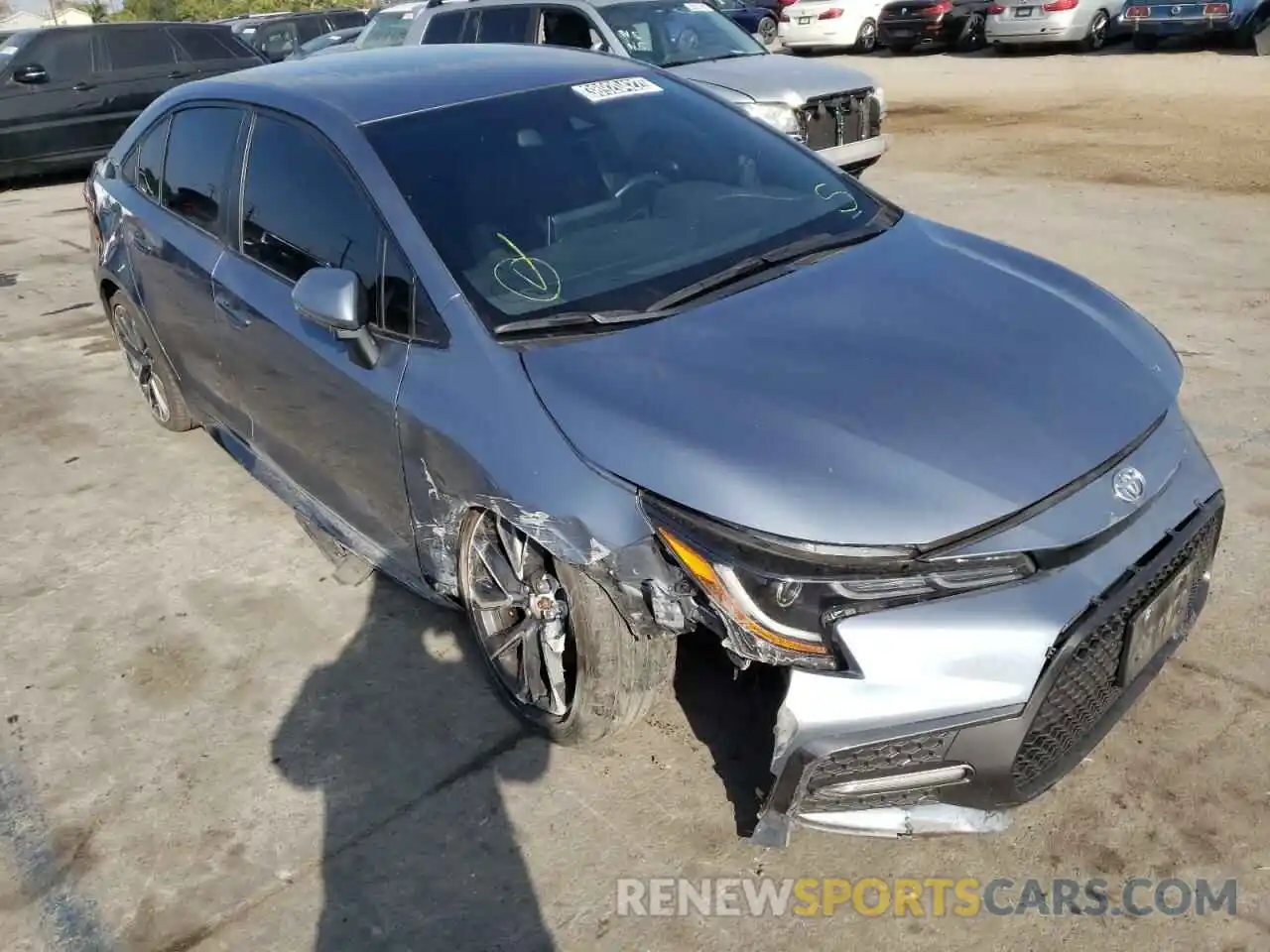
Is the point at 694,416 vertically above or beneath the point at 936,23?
above

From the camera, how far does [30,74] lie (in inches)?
476

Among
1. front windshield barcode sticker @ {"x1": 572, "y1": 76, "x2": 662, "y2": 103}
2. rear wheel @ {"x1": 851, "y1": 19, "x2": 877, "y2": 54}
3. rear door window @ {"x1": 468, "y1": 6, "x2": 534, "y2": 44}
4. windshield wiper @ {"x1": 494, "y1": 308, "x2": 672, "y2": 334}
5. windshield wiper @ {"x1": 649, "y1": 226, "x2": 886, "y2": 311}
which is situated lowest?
rear wheel @ {"x1": 851, "y1": 19, "x2": 877, "y2": 54}

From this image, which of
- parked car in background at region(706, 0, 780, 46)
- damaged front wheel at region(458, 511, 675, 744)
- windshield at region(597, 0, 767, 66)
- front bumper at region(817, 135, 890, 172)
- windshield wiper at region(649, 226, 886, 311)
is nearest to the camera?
damaged front wheel at region(458, 511, 675, 744)

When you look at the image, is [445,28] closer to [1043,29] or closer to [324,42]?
[324,42]

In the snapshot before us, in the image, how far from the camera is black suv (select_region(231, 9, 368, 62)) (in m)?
19.5

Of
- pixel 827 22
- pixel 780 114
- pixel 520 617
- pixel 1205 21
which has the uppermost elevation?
pixel 780 114

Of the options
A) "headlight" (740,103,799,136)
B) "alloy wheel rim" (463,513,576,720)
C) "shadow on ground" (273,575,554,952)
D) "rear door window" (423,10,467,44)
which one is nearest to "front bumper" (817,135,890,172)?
"headlight" (740,103,799,136)

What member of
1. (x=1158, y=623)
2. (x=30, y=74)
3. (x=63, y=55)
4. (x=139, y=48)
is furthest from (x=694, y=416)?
(x=139, y=48)

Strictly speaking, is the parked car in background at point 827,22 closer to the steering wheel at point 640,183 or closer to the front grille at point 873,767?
the steering wheel at point 640,183

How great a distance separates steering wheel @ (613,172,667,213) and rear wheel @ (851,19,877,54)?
19.3m

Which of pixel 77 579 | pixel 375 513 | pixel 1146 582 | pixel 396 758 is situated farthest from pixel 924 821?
pixel 77 579

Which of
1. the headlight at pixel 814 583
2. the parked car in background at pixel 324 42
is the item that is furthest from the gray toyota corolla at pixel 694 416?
the parked car in background at pixel 324 42

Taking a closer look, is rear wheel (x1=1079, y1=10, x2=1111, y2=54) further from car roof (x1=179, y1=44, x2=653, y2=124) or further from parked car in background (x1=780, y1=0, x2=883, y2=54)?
car roof (x1=179, y1=44, x2=653, y2=124)

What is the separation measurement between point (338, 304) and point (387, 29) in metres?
10.0
